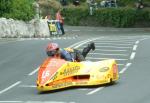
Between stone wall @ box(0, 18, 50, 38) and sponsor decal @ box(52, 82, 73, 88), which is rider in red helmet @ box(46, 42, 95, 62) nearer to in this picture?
sponsor decal @ box(52, 82, 73, 88)

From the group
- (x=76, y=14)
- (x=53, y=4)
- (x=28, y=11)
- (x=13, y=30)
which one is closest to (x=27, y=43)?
(x=13, y=30)

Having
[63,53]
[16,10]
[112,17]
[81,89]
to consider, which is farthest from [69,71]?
[112,17]

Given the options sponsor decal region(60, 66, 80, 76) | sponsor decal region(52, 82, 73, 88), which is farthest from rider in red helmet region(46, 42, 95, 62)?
sponsor decal region(52, 82, 73, 88)

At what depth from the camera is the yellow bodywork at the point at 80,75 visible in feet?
56.5

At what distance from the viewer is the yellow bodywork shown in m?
17.2

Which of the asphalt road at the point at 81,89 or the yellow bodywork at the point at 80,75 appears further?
the yellow bodywork at the point at 80,75

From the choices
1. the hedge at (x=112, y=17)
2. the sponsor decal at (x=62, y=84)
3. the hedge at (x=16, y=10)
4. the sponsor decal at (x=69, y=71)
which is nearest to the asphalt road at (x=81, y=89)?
the sponsor decal at (x=62, y=84)

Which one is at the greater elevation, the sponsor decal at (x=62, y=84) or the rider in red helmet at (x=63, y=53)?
the rider in red helmet at (x=63, y=53)

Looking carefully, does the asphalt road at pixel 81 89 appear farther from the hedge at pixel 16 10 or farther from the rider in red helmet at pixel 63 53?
the hedge at pixel 16 10

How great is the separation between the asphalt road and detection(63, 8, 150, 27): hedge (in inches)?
1003

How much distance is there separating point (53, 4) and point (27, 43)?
32465 mm

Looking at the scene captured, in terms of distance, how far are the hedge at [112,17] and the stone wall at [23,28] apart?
1531 cm

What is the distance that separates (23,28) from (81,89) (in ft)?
71.9

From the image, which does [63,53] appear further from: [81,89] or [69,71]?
[81,89]
